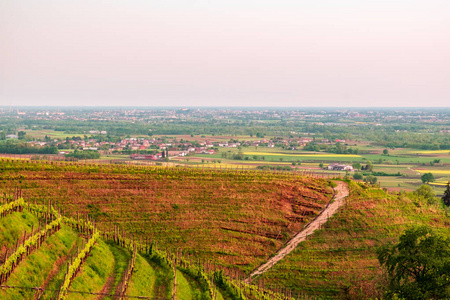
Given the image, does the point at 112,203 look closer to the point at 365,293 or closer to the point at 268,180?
Answer: the point at 268,180

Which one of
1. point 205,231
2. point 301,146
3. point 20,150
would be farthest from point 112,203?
point 301,146

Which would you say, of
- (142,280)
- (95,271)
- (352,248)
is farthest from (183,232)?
(95,271)

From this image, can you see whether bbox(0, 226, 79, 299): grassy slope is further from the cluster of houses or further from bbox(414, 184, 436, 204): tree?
the cluster of houses

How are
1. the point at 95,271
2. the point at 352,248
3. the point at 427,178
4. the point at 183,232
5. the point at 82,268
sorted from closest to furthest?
the point at 82,268 → the point at 95,271 → the point at 183,232 → the point at 352,248 → the point at 427,178

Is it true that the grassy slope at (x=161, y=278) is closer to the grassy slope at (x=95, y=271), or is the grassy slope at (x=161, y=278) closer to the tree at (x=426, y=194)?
the grassy slope at (x=95, y=271)

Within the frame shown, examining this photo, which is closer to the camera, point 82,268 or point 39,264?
point 39,264

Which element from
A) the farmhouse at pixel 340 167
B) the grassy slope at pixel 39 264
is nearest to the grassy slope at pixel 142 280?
the grassy slope at pixel 39 264

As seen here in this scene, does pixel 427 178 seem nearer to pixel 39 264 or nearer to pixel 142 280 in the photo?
pixel 142 280

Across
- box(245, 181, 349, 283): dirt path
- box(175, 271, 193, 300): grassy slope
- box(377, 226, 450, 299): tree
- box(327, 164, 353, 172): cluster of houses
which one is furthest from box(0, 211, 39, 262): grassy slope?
box(327, 164, 353, 172): cluster of houses
